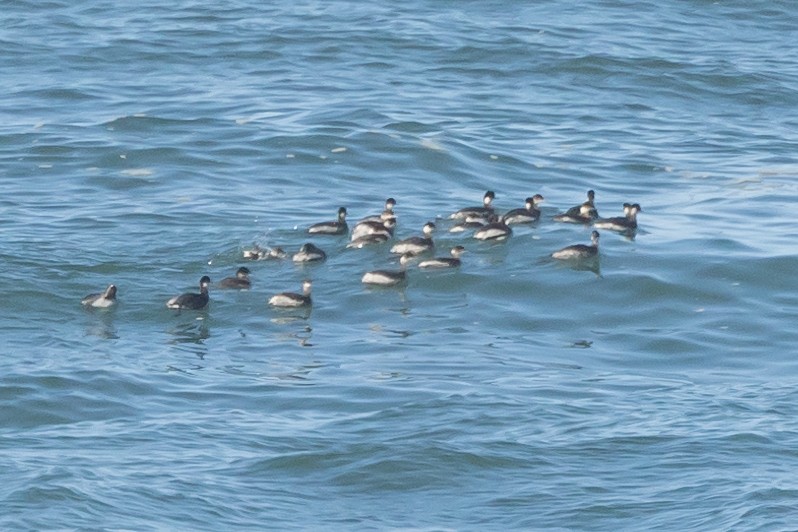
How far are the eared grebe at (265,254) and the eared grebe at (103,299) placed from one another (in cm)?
282

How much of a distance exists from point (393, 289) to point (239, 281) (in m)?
2.04

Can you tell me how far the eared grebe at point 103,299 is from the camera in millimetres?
21594

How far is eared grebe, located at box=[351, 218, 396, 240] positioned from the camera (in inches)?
969

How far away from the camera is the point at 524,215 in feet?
84.3

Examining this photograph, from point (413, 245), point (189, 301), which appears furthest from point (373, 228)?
point (189, 301)

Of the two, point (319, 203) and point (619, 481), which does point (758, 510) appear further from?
point (319, 203)

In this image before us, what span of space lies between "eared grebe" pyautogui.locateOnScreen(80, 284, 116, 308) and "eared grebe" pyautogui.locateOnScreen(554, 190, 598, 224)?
7.30m

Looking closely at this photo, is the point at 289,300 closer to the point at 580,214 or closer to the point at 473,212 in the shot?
the point at 473,212

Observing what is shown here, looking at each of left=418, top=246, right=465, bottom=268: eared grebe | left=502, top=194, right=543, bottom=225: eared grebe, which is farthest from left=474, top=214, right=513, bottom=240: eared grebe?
left=418, top=246, right=465, bottom=268: eared grebe

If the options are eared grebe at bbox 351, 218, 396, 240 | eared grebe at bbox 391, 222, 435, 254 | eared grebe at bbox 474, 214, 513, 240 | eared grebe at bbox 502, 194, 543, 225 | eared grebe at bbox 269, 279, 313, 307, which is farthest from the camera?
eared grebe at bbox 502, 194, 543, 225

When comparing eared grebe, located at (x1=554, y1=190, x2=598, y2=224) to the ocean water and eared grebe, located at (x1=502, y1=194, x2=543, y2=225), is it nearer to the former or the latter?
the ocean water

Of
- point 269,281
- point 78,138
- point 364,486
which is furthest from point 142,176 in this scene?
point 364,486

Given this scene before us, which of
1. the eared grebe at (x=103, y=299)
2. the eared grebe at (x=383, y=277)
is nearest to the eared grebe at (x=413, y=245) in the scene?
the eared grebe at (x=383, y=277)

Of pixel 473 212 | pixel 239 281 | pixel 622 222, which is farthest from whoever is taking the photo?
pixel 622 222
